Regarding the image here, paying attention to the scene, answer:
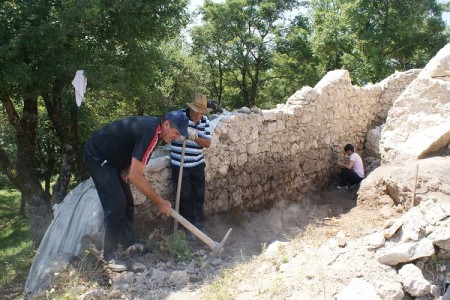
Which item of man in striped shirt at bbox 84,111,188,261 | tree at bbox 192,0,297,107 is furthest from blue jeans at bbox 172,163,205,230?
tree at bbox 192,0,297,107

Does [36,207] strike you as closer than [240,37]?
Yes

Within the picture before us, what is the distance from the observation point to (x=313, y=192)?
7078 millimetres

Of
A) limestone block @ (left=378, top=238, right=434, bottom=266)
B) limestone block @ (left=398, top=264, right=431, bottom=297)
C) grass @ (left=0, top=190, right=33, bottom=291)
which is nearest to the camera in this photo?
limestone block @ (left=398, top=264, right=431, bottom=297)

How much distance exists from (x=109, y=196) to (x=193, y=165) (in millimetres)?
1118

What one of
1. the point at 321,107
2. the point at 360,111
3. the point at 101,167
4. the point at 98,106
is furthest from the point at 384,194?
the point at 98,106

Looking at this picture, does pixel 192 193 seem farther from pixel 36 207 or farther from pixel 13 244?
pixel 13 244

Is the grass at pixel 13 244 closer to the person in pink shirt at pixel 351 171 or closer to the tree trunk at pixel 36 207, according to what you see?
the tree trunk at pixel 36 207

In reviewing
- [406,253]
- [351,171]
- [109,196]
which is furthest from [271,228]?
[109,196]

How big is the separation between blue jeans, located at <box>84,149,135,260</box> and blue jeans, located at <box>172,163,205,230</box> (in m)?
0.83

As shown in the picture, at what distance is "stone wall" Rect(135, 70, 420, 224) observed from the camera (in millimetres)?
5371

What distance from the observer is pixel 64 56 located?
20.0ft

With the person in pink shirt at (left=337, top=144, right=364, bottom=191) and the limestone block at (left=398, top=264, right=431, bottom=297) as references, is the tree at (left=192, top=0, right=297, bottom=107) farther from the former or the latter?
the limestone block at (left=398, top=264, right=431, bottom=297)

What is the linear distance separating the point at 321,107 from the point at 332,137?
716 millimetres

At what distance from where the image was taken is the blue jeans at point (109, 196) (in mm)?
3797
